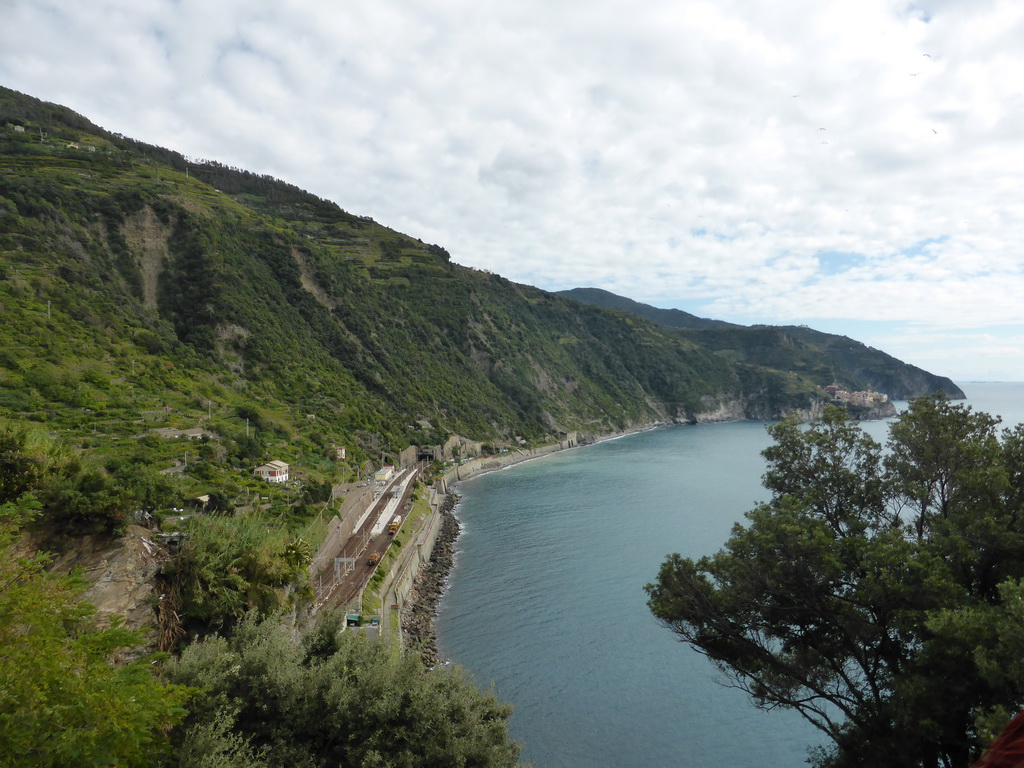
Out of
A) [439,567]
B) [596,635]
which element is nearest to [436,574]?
[439,567]

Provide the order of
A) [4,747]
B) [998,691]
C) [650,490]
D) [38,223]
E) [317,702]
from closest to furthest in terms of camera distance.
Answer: [4,747]
[998,691]
[317,702]
[38,223]
[650,490]

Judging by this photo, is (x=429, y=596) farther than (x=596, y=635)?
Yes

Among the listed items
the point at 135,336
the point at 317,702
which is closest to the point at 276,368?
the point at 135,336

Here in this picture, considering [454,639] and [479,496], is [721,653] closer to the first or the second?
[454,639]

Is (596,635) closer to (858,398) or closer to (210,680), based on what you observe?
(210,680)

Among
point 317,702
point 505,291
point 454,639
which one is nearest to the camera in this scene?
point 317,702

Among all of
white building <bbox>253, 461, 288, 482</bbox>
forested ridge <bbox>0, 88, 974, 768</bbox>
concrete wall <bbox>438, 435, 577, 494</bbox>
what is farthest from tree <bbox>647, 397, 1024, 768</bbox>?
concrete wall <bbox>438, 435, 577, 494</bbox>

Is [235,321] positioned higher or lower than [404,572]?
higher

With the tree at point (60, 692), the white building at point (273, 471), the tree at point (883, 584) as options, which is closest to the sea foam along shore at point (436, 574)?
the tree at point (60, 692)
